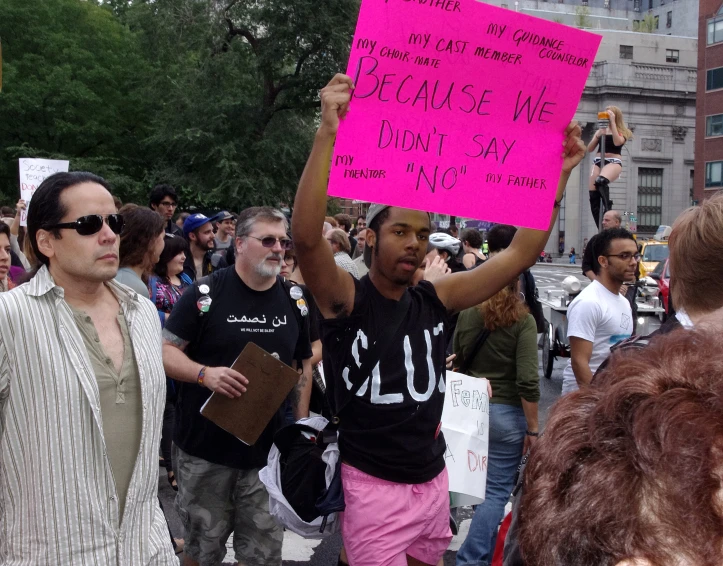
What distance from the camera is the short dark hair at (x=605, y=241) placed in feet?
15.6

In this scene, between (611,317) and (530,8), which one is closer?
(611,317)

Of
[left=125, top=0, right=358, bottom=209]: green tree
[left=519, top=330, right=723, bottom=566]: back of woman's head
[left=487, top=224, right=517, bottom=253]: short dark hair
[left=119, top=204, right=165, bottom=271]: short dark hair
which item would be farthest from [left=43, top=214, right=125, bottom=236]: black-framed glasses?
[left=125, top=0, right=358, bottom=209]: green tree

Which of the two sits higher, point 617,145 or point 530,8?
point 530,8

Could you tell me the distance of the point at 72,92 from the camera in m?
27.5

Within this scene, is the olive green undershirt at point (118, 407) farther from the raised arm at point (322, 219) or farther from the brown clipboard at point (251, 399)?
the brown clipboard at point (251, 399)

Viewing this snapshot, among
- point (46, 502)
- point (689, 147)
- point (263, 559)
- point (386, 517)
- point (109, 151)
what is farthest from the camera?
point (689, 147)

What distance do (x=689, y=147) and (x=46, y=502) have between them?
72.7 meters

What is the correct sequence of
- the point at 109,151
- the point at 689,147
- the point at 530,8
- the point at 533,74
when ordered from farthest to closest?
the point at 530,8, the point at 689,147, the point at 109,151, the point at 533,74

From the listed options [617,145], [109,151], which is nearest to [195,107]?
[109,151]

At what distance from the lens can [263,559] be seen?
391 centimetres

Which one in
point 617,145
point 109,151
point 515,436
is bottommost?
point 515,436

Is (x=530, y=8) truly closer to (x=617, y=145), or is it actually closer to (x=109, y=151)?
(x=109, y=151)

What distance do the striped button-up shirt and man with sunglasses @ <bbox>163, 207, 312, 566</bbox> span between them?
4.35ft

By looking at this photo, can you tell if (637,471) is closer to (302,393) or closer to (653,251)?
(302,393)
